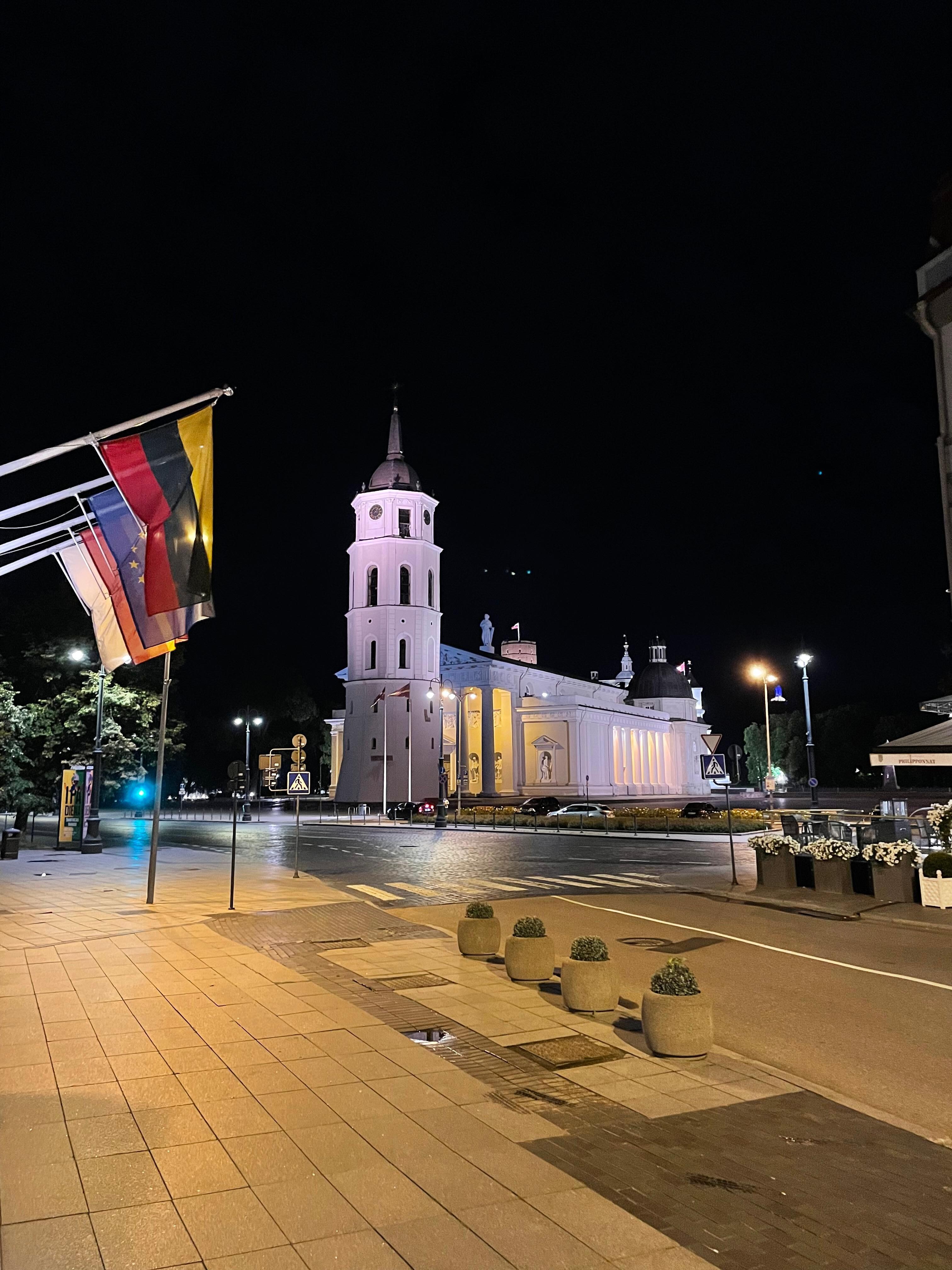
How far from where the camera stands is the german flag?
507 inches

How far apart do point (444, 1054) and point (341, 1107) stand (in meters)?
1.69

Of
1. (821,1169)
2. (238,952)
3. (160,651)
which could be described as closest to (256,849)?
(160,651)

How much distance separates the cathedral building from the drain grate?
56.2 metres

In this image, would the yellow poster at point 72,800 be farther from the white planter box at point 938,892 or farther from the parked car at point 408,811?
the white planter box at point 938,892

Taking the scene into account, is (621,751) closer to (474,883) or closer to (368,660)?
(368,660)

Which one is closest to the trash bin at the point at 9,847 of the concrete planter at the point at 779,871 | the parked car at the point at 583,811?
the concrete planter at the point at 779,871

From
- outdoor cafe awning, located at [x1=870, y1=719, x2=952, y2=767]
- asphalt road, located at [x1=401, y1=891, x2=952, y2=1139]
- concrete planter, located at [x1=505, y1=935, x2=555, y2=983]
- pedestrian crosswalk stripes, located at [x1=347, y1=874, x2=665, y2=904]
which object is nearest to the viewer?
asphalt road, located at [x1=401, y1=891, x2=952, y2=1139]

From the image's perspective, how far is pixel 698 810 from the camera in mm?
56812

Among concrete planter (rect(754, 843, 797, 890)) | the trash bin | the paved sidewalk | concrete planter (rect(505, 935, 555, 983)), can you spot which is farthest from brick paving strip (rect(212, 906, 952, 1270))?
the trash bin

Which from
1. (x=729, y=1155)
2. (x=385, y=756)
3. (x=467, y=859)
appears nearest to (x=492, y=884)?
(x=467, y=859)

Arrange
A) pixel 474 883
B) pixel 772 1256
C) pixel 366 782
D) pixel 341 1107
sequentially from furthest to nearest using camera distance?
pixel 366 782
pixel 474 883
pixel 341 1107
pixel 772 1256

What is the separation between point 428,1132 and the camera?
6.06 meters

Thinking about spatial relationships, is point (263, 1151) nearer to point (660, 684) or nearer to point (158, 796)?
point (158, 796)

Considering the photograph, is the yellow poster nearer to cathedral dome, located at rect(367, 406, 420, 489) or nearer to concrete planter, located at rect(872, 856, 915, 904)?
concrete planter, located at rect(872, 856, 915, 904)
